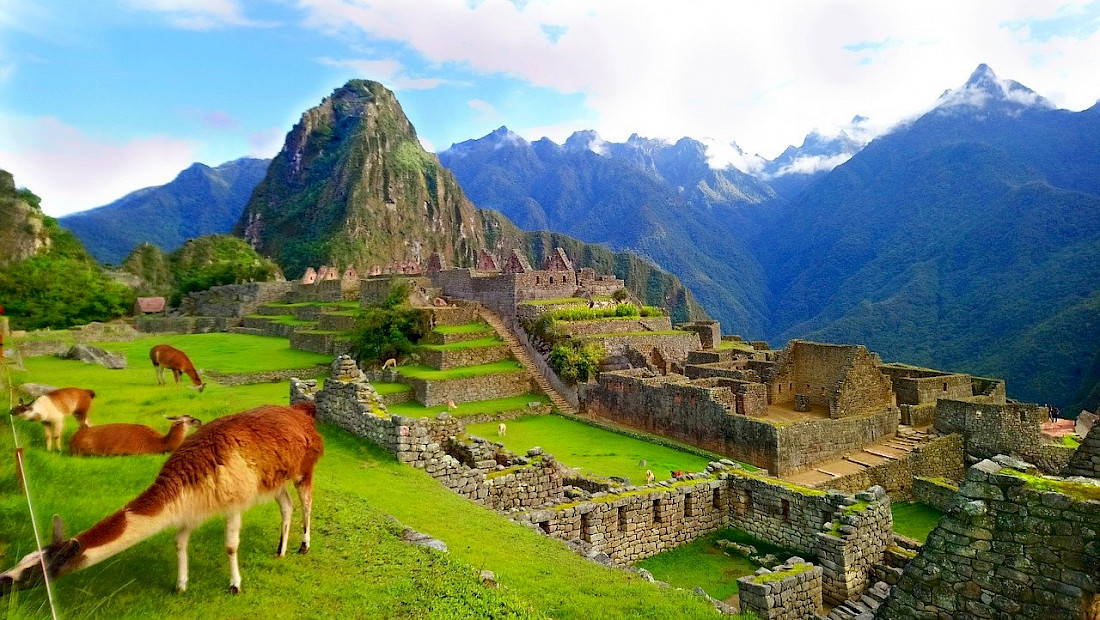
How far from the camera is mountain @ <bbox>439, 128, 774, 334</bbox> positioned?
346ft

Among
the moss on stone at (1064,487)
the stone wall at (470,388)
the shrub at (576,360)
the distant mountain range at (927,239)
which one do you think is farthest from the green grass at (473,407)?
the distant mountain range at (927,239)

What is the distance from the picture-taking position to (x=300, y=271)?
5989 inches

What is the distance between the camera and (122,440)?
21.6 ft

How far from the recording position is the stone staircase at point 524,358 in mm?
26000

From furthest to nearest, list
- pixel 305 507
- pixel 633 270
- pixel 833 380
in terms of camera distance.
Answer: pixel 633 270 → pixel 833 380 → pixel 305 507

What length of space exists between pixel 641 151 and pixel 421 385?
17184 centimetres

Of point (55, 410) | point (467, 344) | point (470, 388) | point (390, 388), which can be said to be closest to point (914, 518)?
point (470, 388)

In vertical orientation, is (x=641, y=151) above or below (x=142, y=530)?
above

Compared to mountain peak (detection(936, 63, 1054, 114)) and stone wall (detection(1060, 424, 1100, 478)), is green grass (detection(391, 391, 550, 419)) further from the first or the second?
mountain peak (detection(936, 63, 1054, 114))

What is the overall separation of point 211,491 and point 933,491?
17.1 m

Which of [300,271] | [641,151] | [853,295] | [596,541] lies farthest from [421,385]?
[641,151]

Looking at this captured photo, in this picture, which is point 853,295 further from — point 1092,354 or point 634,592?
point 634,592

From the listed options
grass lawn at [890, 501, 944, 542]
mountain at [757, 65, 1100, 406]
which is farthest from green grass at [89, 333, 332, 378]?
mountain at [757, 65, 1100, 406]

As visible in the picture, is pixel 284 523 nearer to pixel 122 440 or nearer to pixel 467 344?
pixel 122 440
